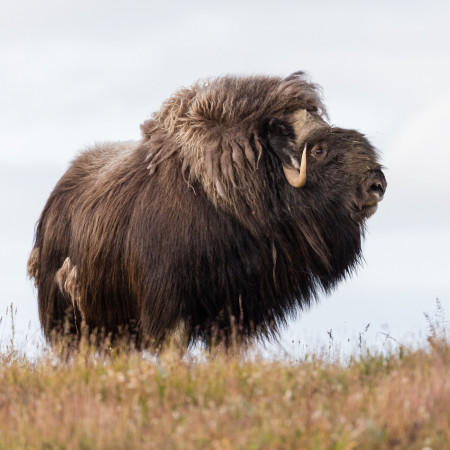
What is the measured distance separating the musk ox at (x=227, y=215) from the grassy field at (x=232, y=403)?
1274 mm

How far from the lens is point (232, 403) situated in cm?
347

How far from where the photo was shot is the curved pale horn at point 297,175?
18.7 ft

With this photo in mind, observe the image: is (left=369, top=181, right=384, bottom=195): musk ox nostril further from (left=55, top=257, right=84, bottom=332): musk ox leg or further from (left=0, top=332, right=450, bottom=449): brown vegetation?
(left=55, top=257, right=84, bottom=332): musk ox leg

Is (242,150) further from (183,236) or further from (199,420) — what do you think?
(199,420)

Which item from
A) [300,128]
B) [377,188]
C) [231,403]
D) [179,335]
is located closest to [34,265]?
[179,335]

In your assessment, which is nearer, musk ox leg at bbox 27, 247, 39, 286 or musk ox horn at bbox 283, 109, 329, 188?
musk ox horn at bbox 283, 109, 329, 188

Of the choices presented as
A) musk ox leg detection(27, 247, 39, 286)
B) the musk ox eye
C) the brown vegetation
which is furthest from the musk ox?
the brown vegetation

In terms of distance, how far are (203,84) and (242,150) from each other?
2.65ft

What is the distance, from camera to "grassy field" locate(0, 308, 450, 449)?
316cm

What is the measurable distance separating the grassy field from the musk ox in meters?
1.27

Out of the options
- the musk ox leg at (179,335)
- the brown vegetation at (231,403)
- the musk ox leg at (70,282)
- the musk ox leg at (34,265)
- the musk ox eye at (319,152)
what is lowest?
the brown vegetation at (231,403)

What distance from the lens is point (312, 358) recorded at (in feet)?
14.3

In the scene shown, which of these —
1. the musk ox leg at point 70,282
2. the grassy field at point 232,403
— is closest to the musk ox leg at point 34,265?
the musk ox leg at point 70,282

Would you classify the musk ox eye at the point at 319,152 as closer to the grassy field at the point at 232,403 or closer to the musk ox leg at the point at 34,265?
the grassy field at the point at 232,403
